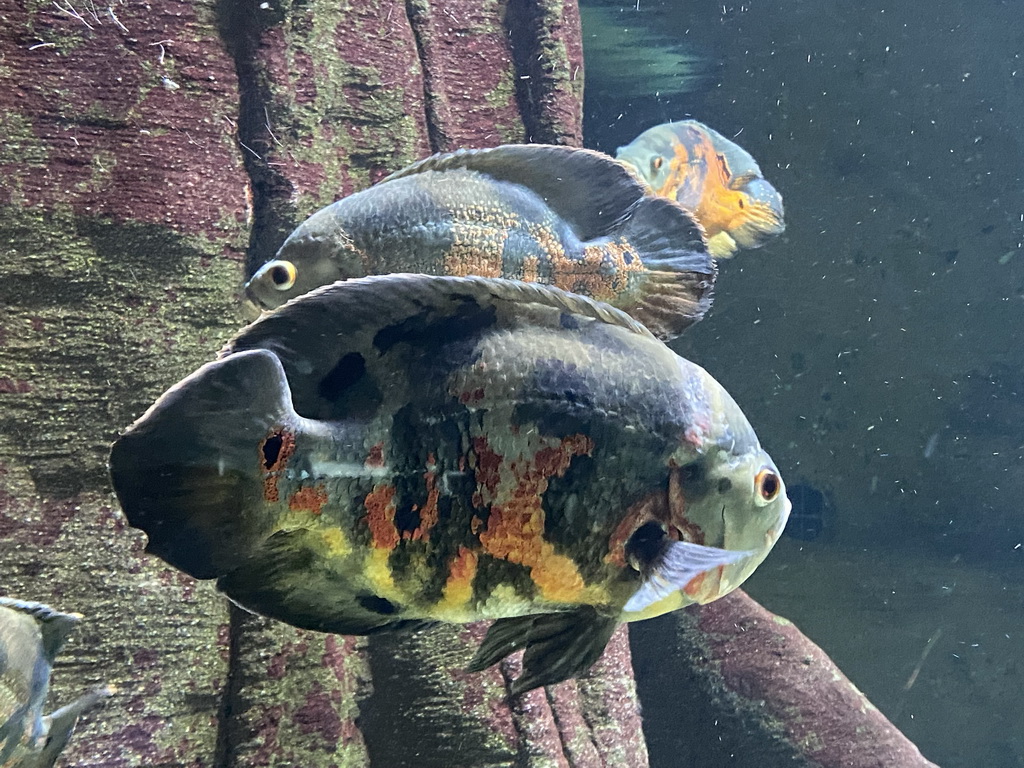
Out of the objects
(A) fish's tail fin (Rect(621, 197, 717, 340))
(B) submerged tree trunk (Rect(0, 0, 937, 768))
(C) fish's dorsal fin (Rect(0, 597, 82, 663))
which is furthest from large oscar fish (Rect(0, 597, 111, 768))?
(A) fish's tail fin (Rect(621, 197, 717, 340))

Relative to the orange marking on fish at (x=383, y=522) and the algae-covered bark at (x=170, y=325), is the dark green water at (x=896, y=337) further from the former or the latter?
the orange marking on fish at (x=383, y=522)

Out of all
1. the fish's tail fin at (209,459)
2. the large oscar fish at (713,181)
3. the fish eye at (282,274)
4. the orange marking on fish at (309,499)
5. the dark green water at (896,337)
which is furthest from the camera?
the dark green water at (896,337)

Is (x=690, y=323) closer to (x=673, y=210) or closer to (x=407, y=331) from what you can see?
(x=673, y=210)

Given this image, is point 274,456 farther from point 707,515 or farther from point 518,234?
point 518,234

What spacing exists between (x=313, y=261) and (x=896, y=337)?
8243mm

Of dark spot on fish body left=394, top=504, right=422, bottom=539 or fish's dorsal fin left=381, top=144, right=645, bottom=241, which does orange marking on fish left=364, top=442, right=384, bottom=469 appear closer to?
dark spot on fish body left=394, top=504, right=422, bottom=539

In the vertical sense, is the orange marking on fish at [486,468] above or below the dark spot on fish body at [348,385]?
below

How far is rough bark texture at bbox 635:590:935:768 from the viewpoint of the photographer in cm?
390

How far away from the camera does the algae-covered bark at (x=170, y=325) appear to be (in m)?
2.26

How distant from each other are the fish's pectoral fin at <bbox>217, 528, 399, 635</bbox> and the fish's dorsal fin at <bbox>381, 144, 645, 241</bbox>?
858 mm

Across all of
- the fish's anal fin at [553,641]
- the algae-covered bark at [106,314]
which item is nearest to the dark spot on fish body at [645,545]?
the fish's anal fin at [553,641]

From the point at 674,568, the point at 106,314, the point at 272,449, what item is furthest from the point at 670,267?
the point at 106,314

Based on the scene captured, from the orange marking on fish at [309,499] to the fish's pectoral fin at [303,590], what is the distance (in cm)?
4

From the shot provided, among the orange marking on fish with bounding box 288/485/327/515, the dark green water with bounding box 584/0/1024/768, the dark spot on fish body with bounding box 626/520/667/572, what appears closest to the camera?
the orange marking on fish with bounding box 288/485/327/515
